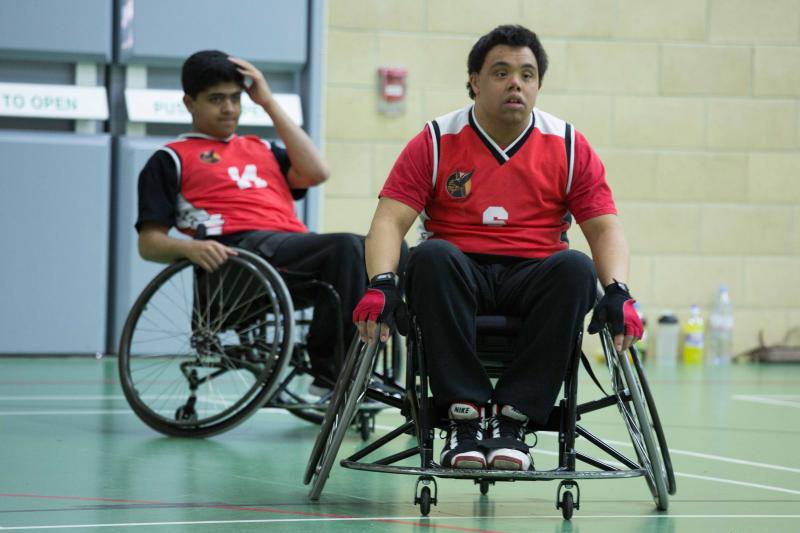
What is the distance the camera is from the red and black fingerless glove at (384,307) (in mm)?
2326

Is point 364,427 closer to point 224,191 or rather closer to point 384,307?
point 224,191

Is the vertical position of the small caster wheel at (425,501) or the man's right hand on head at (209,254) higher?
the man's right hand on head at (209,254)

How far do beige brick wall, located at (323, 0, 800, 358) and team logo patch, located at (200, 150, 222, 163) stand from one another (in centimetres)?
271

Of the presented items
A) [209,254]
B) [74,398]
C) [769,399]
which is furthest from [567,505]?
[769,399]

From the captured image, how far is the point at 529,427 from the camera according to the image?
2.38m

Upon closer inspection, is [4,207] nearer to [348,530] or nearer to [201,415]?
[201,415]

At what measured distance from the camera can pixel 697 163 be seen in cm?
668

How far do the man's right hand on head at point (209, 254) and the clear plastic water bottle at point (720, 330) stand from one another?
12.9 feet

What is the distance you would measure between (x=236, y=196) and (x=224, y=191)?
0.04m

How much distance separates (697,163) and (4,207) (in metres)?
3.43

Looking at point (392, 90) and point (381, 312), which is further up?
point (392, 90)

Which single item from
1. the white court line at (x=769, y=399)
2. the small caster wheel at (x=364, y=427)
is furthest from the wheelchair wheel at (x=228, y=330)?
the white court line at (x=769, y=399)

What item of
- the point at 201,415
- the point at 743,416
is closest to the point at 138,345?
the point at 201,415

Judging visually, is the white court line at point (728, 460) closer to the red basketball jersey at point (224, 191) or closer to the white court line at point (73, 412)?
the red basketball jersey at point (224, 191)
